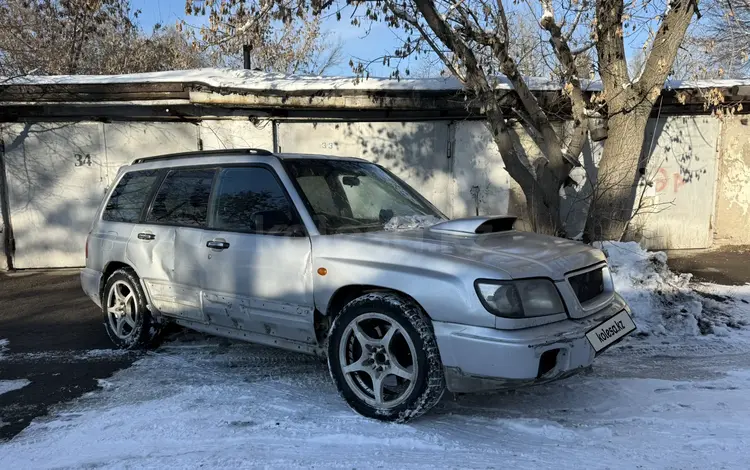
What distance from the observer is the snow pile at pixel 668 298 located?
5191 mm

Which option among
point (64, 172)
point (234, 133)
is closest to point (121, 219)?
point (234, 133)

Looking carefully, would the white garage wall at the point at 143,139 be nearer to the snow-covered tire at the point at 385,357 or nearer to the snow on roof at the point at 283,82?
the snow on roof at the point at 283,82

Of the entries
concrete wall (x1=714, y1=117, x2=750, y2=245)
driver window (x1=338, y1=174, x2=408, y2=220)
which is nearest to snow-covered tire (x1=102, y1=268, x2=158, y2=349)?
driver window (x1=338, y1=174, x2=408, y2=220)

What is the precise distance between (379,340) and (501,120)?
4744mm

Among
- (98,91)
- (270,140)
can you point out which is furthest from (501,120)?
(98,91)

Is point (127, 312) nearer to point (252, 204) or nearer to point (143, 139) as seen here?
point (252, 204)

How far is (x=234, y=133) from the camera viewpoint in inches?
357

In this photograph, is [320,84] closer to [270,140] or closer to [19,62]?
[270,140]

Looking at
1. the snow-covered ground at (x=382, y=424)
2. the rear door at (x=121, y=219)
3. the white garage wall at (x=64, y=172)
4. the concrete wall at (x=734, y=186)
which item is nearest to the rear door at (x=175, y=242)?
the rear door at (x=121, y=219)

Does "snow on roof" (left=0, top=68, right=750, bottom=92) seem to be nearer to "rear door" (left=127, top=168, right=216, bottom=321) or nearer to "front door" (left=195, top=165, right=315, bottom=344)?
"rear door" (left=127, top=168, right=216, bottom=321)

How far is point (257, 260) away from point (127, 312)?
6.57 ft

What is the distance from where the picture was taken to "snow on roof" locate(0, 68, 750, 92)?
838 cm

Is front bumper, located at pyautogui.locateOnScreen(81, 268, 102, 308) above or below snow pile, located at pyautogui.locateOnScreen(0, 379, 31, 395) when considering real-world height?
above

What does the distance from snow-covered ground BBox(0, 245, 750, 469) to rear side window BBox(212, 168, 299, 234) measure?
4.07 ft
